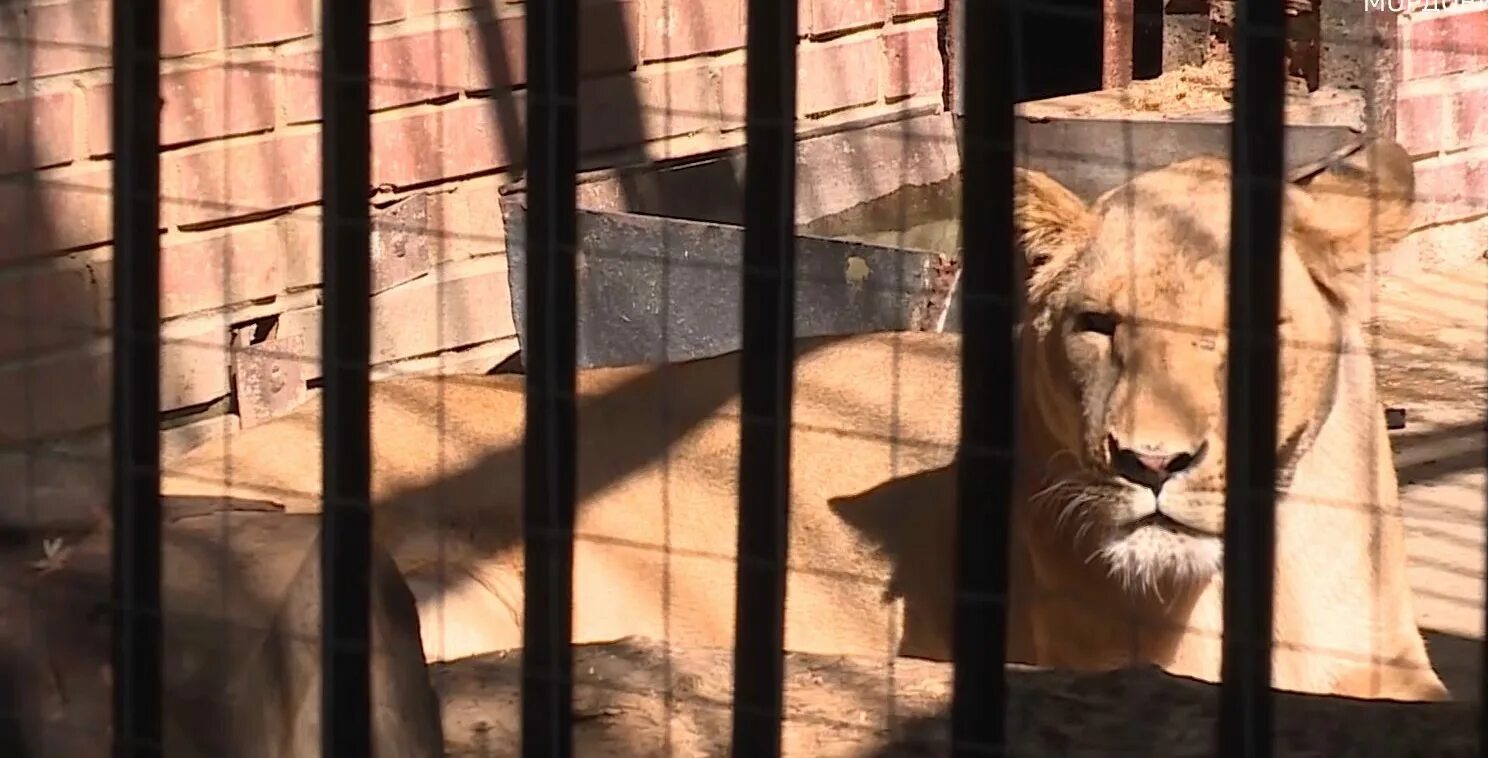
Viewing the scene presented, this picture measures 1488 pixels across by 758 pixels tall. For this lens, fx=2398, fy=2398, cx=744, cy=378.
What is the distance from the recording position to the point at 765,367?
2.38 m

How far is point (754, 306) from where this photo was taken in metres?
2.37

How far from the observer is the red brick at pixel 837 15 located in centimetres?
609

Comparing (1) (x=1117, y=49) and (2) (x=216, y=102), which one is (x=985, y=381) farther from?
(1) (x=1117, y=49)

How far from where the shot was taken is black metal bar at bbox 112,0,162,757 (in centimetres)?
275

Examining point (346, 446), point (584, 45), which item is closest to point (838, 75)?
point (584, 45)

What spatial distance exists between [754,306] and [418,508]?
2135mm

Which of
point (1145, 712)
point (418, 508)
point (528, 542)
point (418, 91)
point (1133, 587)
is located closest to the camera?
point (528, 542)

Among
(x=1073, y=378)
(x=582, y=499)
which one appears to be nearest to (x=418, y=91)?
(x=582, y=499)

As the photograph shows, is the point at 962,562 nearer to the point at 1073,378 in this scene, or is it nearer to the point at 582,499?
the point at 1073,378

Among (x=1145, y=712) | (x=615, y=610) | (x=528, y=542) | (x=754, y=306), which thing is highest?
(x=754, y=306)

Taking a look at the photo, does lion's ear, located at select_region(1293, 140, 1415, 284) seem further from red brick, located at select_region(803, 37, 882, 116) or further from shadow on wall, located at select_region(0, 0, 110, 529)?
red brick, located at select_region(803, 37, 882, 116)

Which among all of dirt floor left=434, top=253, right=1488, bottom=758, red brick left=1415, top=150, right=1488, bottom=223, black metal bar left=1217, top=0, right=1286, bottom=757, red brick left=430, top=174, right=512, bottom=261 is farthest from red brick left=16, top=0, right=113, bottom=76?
red brick left=1415, top=150, right=1488, bottom=223

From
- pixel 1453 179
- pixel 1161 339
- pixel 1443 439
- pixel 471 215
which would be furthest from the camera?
pixel 1453 179

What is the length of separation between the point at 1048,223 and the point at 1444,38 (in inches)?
133
